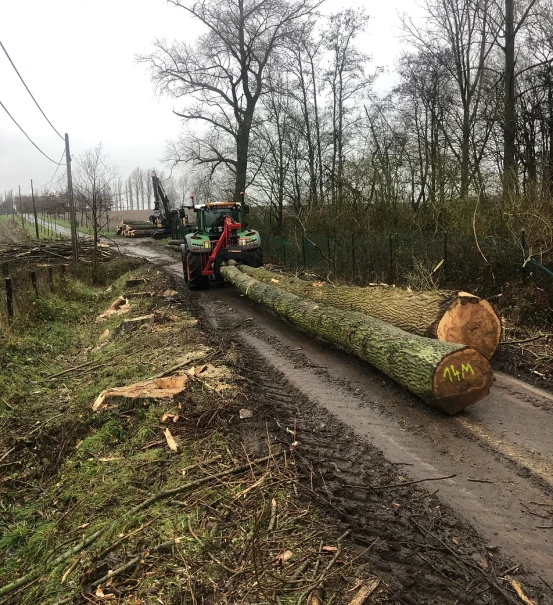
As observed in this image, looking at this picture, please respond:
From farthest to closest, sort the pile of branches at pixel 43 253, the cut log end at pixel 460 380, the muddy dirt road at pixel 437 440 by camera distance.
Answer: the pile of branches at pixel 43 253 < the cut log end at pixel 460 380 < the muddy dirt road at pixel 437 440

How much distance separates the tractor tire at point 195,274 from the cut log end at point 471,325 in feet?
26.1

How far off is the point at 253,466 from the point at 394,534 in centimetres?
120

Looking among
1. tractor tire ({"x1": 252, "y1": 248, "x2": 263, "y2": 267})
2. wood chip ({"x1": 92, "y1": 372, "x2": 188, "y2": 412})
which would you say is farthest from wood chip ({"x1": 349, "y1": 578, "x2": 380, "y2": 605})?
tractor tire ({"x1": 252, "y1": 248, "x2": 263, "y2": 267})

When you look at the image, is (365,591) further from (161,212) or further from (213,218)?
(161,212)

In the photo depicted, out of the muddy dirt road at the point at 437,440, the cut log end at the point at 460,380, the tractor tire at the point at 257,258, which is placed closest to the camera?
the muddy dirt road at the point at 437,440

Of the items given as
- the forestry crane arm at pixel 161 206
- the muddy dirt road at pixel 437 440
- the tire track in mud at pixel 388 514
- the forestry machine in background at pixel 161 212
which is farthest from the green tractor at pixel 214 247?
the forestry crane arm at pixel 161 206

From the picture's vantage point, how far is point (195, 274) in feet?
40.7

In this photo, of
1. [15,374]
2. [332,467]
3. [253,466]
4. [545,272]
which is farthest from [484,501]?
[15,374]

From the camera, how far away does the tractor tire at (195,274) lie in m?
12.3

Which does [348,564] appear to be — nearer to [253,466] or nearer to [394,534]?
[394,534]

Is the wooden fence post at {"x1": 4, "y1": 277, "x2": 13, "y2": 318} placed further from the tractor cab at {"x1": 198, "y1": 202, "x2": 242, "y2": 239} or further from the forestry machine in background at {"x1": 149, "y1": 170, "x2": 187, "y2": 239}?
the forestry machine in background at {"x1": 149, "y1": 170, "x2": 187, "y2": 239}

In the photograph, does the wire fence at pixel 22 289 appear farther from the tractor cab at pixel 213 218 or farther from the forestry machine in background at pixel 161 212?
the forestry machine in background at pixel 161 212

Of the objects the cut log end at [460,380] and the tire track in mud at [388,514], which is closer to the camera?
the tire track in mud at [388,514]

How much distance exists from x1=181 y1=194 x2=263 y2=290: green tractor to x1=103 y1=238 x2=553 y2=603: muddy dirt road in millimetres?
6013
